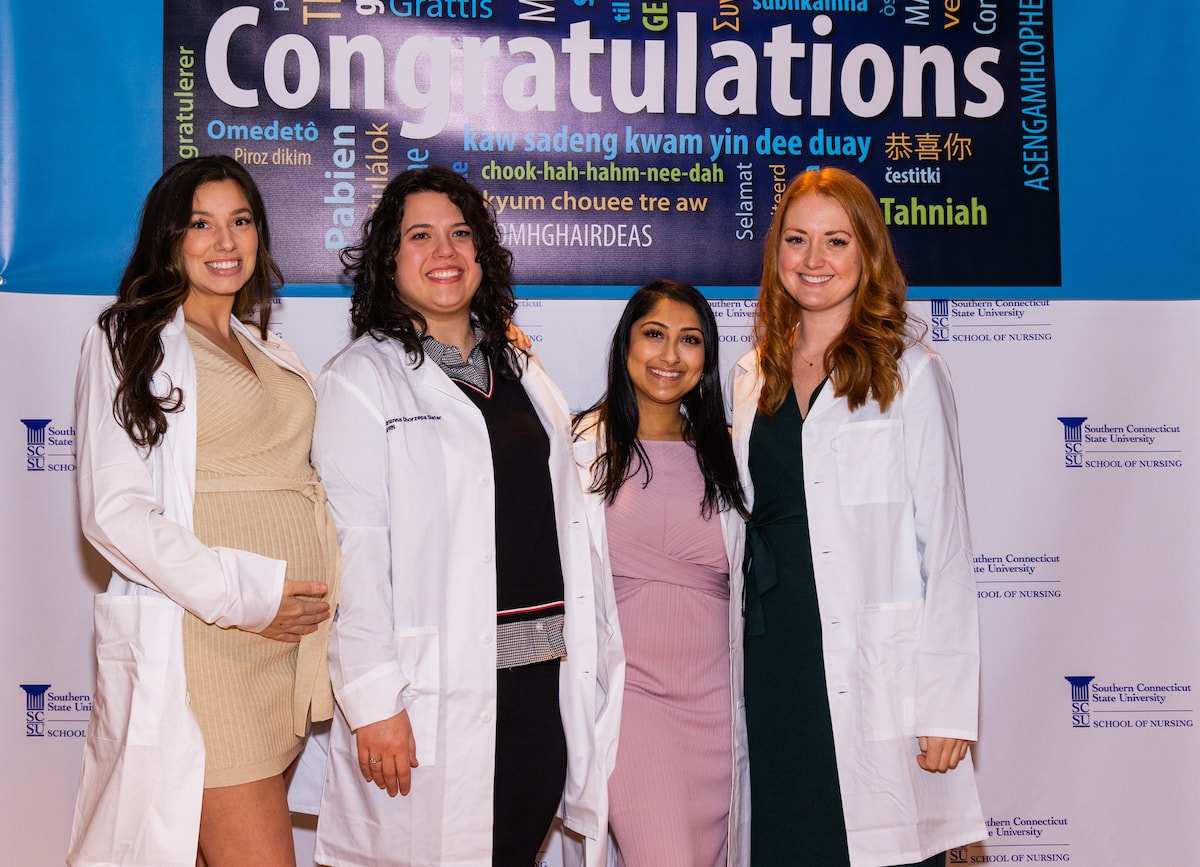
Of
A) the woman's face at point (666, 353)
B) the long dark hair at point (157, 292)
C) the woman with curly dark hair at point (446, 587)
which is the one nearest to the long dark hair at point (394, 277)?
the woman with curly dark hair at point (446, 587)

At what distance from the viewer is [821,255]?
278 centimetres

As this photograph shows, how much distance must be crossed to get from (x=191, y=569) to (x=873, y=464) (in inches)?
62.4

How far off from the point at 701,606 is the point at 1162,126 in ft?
8.56

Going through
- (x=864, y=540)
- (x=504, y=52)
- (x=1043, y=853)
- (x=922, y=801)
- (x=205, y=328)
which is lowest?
(x=1043, y=853)

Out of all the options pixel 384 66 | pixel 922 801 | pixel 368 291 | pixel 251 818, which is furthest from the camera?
pixel 384 66

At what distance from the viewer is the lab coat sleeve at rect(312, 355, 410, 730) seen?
237 centimetres

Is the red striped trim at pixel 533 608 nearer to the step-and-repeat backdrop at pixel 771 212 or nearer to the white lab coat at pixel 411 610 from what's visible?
the white lab coat at pixel 411 610

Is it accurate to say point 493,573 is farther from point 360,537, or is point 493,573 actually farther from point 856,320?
point 856,320

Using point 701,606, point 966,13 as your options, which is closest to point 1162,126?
point 966,13

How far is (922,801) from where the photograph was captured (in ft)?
8.30

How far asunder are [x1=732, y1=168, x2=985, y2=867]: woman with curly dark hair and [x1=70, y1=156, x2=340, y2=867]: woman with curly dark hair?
112 cm

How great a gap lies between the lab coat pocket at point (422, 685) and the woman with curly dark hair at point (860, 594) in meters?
0.83

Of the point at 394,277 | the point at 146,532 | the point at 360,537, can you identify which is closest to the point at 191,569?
the point at 146,532

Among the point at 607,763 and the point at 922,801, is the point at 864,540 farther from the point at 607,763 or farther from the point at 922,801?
the point at 607,763
